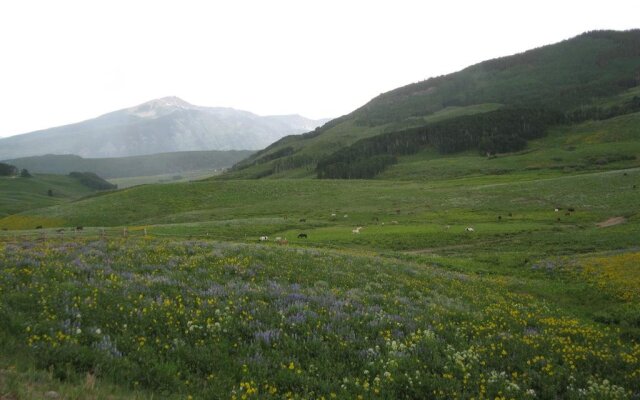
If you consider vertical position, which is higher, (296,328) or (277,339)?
(277,339)

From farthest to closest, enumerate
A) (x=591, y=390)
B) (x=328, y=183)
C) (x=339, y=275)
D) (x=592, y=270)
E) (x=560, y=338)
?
1. (x=328, y=183)
2. (x=592, y=270)
3. (x=339, y=275)
4. (x=560, y=338)
5. (x=591, y=390)

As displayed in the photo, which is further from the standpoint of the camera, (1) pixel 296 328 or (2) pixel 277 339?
(1) pixel 296 328

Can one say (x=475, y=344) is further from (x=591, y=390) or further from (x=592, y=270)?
(x=592, y=270)

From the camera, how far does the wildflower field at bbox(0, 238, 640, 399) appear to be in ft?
25.8

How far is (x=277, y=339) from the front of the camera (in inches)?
379

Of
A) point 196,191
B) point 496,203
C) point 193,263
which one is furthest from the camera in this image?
point 196,191

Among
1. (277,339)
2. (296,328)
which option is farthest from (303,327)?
(277,339)

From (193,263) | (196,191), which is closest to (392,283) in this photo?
(193,263)

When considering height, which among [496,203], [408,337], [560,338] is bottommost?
[496,203]

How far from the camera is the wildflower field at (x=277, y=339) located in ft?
25.8

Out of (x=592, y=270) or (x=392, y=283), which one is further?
(x=592, y=270)

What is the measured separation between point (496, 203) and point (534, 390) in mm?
71185

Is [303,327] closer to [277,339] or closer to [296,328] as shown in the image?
[296,328]

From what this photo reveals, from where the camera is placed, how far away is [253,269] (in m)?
16.9
